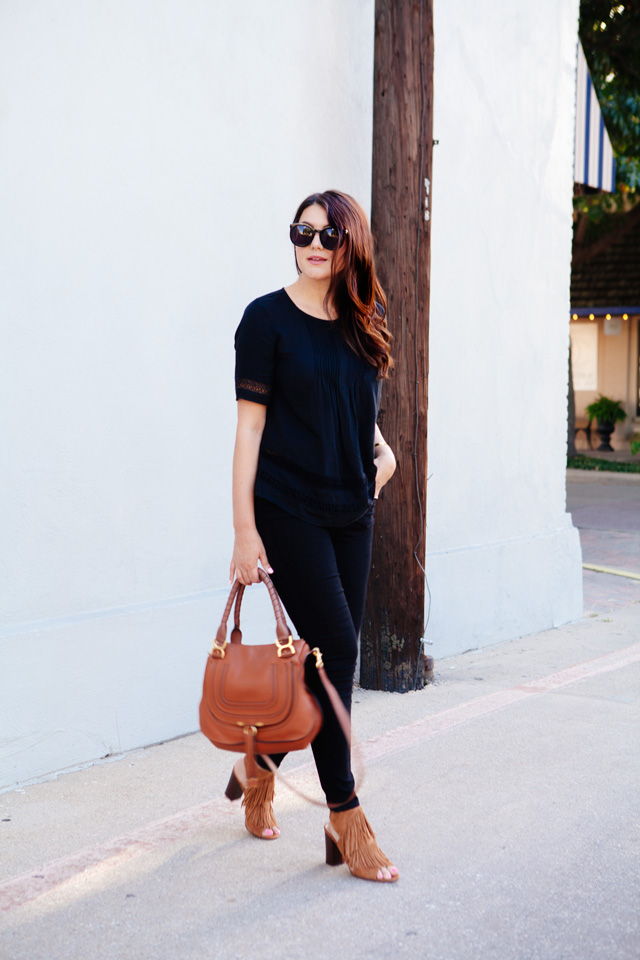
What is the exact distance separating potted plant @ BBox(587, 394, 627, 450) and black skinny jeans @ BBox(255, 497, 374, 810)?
20011 millimetres

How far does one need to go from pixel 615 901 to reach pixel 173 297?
280 centimetres

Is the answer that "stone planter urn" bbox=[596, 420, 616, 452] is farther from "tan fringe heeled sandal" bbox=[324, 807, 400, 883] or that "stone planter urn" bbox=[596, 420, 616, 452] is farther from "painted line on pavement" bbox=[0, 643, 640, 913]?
"tan fringe heeled sandal" bbox=[324, 807, 400, 883]

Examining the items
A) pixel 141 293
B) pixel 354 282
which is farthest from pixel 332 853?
pixel 141 293

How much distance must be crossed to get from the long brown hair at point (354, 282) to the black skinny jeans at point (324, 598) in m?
0.52

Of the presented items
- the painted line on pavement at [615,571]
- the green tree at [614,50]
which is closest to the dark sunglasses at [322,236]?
the painted line on pavement at [615,571]

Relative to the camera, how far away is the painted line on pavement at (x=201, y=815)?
3.14 metres

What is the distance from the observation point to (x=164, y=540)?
4.50 meters

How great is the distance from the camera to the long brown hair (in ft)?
10.2

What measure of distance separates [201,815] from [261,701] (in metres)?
1.07

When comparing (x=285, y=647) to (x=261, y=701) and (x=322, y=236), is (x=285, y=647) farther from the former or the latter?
(x=322, y=236)

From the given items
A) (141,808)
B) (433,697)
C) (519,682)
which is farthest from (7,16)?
(519,682)

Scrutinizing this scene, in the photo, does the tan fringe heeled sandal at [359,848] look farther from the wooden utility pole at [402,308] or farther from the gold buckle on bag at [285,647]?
the wooden utility pole at [402,308]

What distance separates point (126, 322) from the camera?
4277 mm

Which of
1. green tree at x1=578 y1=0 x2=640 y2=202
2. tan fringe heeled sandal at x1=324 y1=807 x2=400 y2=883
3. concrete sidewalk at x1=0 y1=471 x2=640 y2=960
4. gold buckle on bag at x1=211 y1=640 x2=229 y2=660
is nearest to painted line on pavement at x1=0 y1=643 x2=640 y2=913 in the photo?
concrete sidewalk at x1=0 y1=471 x2=640 y2=960
